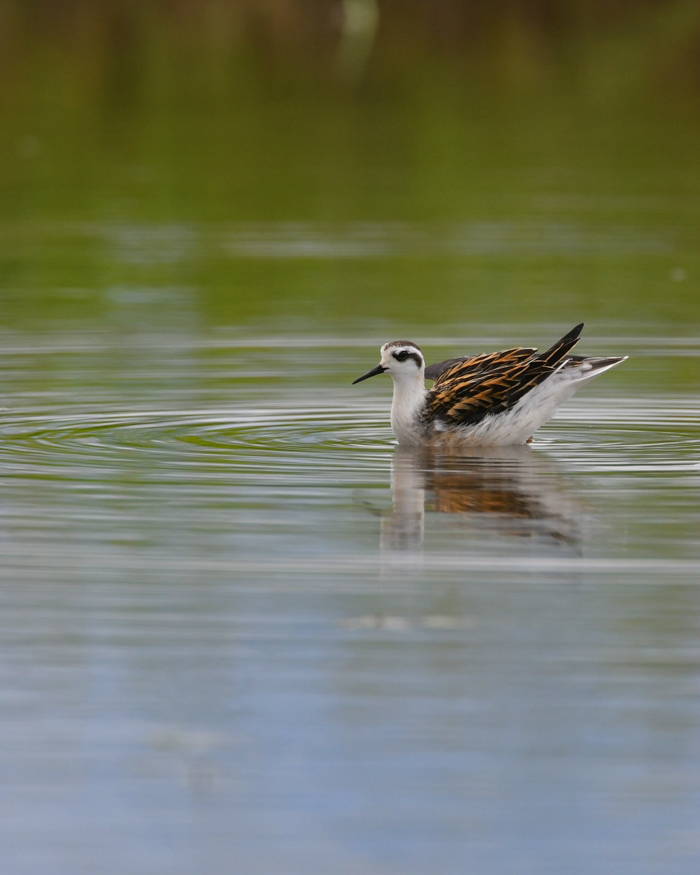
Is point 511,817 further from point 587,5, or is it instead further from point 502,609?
point 587,5

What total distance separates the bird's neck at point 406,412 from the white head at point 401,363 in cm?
4

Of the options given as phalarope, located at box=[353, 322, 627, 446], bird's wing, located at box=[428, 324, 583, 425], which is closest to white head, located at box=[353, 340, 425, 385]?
phalarope, located at box=[353, 322, 627, 446]

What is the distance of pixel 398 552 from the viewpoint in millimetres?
8484

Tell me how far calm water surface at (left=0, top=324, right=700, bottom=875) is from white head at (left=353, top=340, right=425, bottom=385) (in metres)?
0.41

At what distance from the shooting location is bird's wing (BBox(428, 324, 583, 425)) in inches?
447

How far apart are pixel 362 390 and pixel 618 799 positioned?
8.21m

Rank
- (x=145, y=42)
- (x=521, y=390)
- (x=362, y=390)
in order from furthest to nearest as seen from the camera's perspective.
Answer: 1. (x=145, y=42)
2. (x=362, y=390)
3. (x=521, y=390)

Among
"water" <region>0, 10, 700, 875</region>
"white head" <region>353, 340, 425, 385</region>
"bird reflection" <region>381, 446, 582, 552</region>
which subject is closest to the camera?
"water" <region>0, 10, 700, 875</region>

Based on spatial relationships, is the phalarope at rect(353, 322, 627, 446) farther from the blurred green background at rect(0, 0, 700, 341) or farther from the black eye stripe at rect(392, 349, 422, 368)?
the blurred green background at rect(0, 0, 700, 341)

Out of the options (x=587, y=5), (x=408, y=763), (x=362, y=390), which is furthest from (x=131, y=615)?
(x=587, y=5)

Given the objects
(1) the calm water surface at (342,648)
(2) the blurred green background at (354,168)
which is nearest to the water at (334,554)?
(1) the calm water surface at (342,648)

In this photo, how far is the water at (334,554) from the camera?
18.1 feet

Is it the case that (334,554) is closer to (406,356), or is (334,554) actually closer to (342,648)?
(342,648)

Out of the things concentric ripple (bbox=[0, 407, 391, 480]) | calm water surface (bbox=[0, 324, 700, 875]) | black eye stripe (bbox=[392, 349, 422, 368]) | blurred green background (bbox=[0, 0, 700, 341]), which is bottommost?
calm water surface (bbox=[0, 324, 700, 875])
